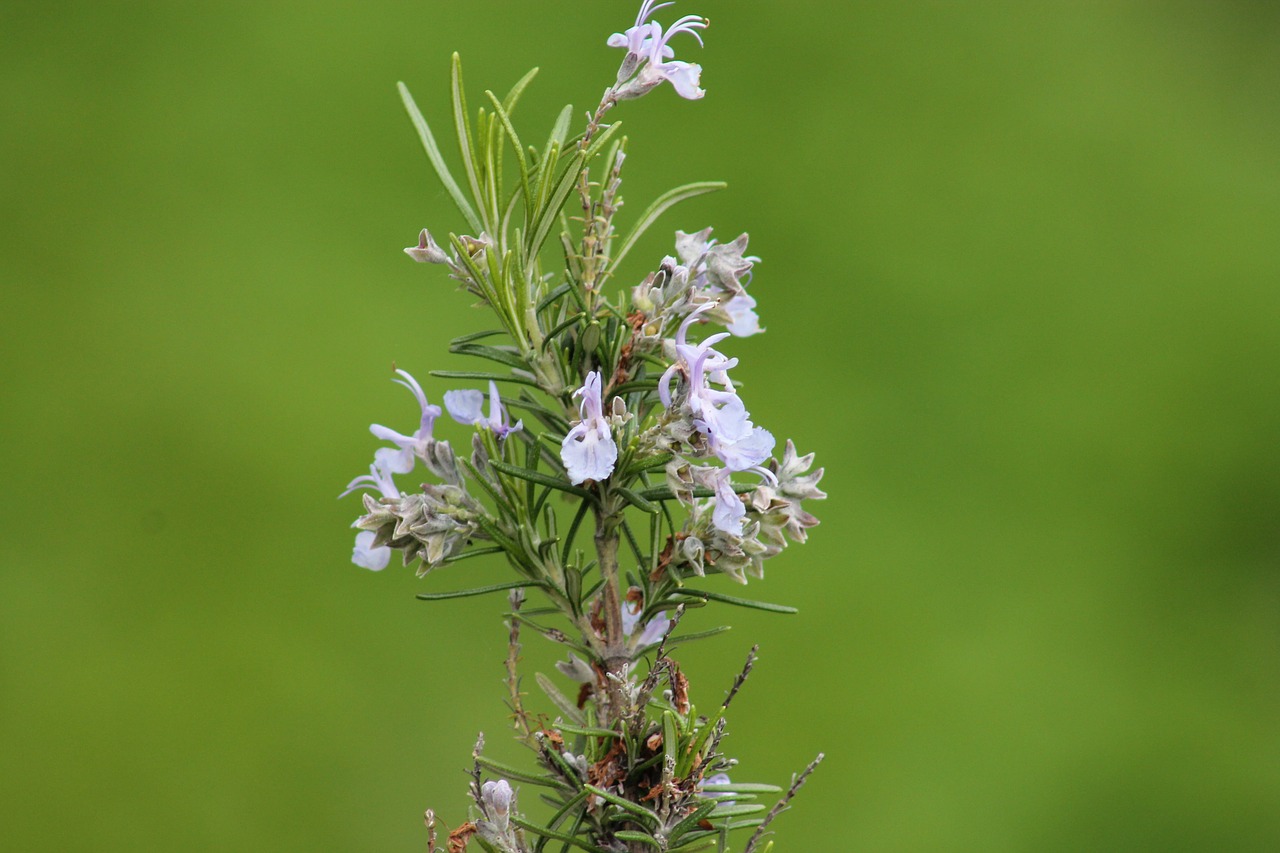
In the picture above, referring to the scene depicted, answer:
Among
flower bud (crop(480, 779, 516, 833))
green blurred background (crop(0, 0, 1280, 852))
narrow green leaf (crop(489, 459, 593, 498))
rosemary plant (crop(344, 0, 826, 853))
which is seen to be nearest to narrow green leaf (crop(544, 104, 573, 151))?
rosemary plant (crop(344, 0, 826, 853))

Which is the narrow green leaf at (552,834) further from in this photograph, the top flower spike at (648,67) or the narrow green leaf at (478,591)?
the top flower spike at (648,67)

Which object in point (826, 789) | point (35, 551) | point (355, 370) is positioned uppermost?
point (355, 370)

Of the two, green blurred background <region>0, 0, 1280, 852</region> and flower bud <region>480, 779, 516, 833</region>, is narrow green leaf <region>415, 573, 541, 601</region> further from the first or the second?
green blurred background <region>0, 0, 1280, 852</region>

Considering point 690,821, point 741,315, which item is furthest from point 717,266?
point 690,821

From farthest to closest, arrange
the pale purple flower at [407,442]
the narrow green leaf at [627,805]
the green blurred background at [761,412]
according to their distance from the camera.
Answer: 1. the green blurred background at [761,412]
2. the pale purple flower at [407,442]
3. the narrow green leaf at [627,805]

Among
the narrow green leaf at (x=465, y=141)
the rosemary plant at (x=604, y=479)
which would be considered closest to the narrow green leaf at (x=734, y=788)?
the rosemary plant at (x=604, y=479)

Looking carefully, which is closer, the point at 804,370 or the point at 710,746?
the point at 710,746

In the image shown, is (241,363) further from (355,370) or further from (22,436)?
(22,436)

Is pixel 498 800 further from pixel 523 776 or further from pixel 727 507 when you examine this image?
pixel 727 507

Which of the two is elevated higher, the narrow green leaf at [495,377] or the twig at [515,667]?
the narrow green leaf at [495,377]

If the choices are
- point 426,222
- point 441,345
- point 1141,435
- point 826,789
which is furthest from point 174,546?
point 1141,435
